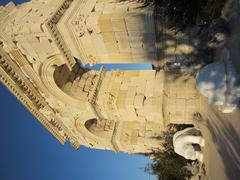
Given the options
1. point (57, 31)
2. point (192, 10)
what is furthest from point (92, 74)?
point (192, 10)

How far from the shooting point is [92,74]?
11.1 metres

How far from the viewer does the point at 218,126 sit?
21.8ft

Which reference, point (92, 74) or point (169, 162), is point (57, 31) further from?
point (169, 162)

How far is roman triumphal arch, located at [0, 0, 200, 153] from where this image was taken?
309 inches

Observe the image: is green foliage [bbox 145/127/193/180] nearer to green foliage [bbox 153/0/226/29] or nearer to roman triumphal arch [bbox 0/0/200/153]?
roman triumphal arch [bbox 0/0/200/153]

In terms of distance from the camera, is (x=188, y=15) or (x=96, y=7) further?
(x=96, y=7)

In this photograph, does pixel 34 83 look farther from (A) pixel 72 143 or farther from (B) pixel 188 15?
(B) pixel 188 15

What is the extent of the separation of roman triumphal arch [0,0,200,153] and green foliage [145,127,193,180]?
394 mm

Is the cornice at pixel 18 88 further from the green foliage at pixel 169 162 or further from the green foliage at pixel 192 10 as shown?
the green foliage at pixel 192 10

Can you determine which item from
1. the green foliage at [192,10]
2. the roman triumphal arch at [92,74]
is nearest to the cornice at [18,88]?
the roman triumphal arch at [92,74]

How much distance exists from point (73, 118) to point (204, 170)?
4.90 metres

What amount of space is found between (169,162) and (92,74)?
4.19 meters

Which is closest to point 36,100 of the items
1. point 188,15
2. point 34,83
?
point 34,83

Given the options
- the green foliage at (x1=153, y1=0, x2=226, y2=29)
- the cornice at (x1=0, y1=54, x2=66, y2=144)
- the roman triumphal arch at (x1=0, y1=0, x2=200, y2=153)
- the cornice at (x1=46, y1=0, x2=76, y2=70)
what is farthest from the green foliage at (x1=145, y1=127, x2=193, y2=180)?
the green foliage at (x1=153, y1=0, x2=226, y2=29)
